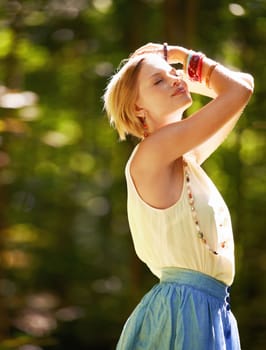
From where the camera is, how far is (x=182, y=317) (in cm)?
246

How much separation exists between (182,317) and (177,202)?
12.1 inches

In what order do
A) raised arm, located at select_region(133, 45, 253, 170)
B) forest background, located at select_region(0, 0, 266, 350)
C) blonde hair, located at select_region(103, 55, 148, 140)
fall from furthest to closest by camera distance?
forest background, located at select_region(0, 0, 266, 350), blonde hair, located at select_region(103, 55, 148, 140), raised arm, located at select_region(133, 45, 253, 170)

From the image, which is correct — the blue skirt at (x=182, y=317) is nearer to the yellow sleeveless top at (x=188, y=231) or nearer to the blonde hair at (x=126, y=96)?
the yellow sleeveless top at (x=188, y=231)

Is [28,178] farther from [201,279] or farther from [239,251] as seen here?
[201,279]

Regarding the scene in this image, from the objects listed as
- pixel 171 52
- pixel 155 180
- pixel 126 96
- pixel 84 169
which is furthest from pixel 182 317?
pixel 84 169

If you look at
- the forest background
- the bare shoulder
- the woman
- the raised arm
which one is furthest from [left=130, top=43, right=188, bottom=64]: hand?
the forest background

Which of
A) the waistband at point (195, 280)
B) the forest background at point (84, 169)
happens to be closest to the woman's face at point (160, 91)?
the waistband at point (195, 280)

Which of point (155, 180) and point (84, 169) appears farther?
point (84, 169)

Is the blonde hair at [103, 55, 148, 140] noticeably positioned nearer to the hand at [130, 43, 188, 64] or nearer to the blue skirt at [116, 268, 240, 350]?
the hand at [130, 43, 188, 64]

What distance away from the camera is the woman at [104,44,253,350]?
2.43m

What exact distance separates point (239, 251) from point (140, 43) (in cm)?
140

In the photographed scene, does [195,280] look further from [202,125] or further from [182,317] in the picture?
[202,125]

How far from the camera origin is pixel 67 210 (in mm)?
6441

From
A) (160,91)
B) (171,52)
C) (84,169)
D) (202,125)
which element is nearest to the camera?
(202,125)
